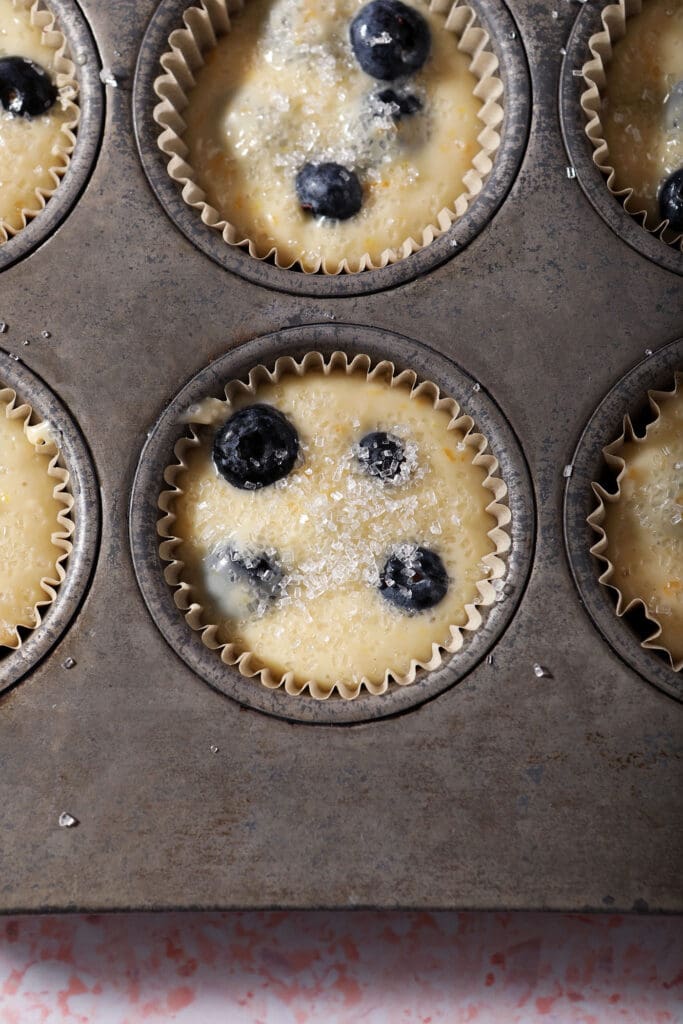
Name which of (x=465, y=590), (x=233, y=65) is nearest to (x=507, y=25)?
(x=233, y=65)

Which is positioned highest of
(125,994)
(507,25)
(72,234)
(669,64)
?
(669,64)

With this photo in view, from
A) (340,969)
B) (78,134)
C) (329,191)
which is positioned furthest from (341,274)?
(340,969)

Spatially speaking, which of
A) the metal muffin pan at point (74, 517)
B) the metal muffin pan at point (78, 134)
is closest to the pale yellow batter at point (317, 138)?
the metal muffin pan at point (78, 134)

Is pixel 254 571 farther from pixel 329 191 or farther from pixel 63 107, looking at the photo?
pixel 63 107

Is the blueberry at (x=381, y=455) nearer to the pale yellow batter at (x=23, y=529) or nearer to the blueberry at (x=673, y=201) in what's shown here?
the pale yellow batter at (x=23, y=529)

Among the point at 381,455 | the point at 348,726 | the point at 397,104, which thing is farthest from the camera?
the point at 397,104

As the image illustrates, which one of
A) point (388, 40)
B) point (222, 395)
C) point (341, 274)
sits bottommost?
point (222, 395)

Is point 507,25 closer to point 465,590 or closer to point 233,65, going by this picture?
point 233,65
